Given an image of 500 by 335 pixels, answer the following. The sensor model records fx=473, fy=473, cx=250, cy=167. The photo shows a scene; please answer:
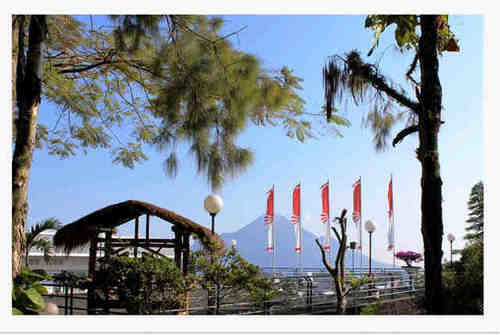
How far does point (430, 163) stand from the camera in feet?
11.4

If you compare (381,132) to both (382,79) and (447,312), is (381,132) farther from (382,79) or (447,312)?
(447,312)

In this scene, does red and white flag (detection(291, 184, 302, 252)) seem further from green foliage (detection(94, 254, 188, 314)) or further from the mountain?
the mountain

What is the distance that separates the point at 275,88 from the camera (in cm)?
471

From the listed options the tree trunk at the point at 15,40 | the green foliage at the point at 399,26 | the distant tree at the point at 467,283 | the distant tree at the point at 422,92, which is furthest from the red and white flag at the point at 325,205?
the tree trunk at the point at 15,40

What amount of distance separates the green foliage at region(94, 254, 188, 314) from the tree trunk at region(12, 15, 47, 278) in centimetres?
167

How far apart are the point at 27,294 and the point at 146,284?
1.74 m

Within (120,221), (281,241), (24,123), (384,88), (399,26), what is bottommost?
(281,241)

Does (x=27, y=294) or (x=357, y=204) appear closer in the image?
(x=27, y=294)

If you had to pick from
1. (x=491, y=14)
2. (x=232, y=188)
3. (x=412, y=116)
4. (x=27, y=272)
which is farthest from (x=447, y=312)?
(x=27, y=272)

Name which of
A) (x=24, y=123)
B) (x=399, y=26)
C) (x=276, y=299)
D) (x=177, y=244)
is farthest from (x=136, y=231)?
(x=399, y=26)

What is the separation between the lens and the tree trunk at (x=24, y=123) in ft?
11.1

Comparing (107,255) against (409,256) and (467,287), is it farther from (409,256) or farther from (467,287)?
(409,256)

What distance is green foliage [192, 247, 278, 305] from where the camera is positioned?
5.02 m

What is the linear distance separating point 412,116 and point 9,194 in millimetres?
3354
